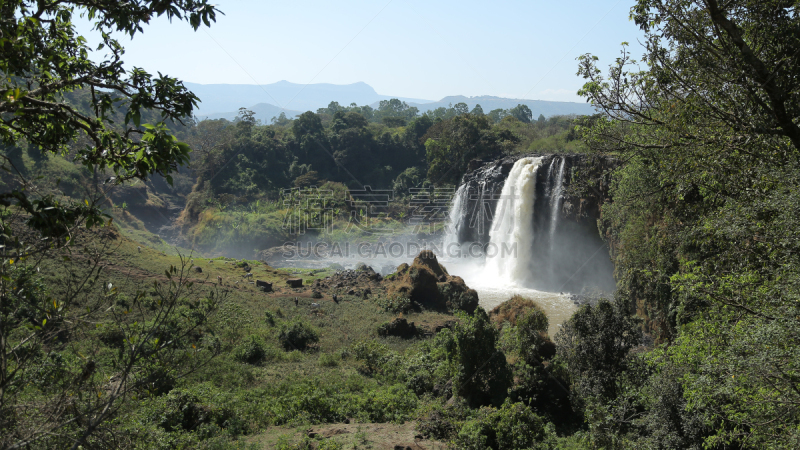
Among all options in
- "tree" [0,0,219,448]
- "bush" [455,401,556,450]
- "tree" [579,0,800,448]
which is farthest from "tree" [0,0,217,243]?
"bush" [455,401,556,450]

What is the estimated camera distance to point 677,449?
7617 millimetres

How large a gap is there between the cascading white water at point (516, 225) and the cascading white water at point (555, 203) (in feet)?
4.05

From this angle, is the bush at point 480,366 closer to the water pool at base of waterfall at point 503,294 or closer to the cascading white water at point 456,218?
the water pool at base of waterfall at point 503,294

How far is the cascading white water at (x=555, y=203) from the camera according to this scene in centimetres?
2473

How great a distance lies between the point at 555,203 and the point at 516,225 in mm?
2805

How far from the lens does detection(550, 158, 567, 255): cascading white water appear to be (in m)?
24.7

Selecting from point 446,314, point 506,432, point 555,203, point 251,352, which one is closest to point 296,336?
point 251,352

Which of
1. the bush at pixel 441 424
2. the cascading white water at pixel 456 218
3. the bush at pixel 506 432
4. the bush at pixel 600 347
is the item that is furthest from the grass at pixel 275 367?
the cascading white water at pixel 456 218

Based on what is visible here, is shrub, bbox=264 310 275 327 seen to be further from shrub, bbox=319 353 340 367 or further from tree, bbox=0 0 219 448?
tree, bbox=0 0 219 448

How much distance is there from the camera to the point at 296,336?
51.0 ft

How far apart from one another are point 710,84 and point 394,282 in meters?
17.9

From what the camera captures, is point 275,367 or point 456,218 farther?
point 456,218

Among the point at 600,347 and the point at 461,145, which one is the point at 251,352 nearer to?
the point at 600,347

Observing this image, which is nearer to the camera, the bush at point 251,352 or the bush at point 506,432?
the bush at point 506,432
